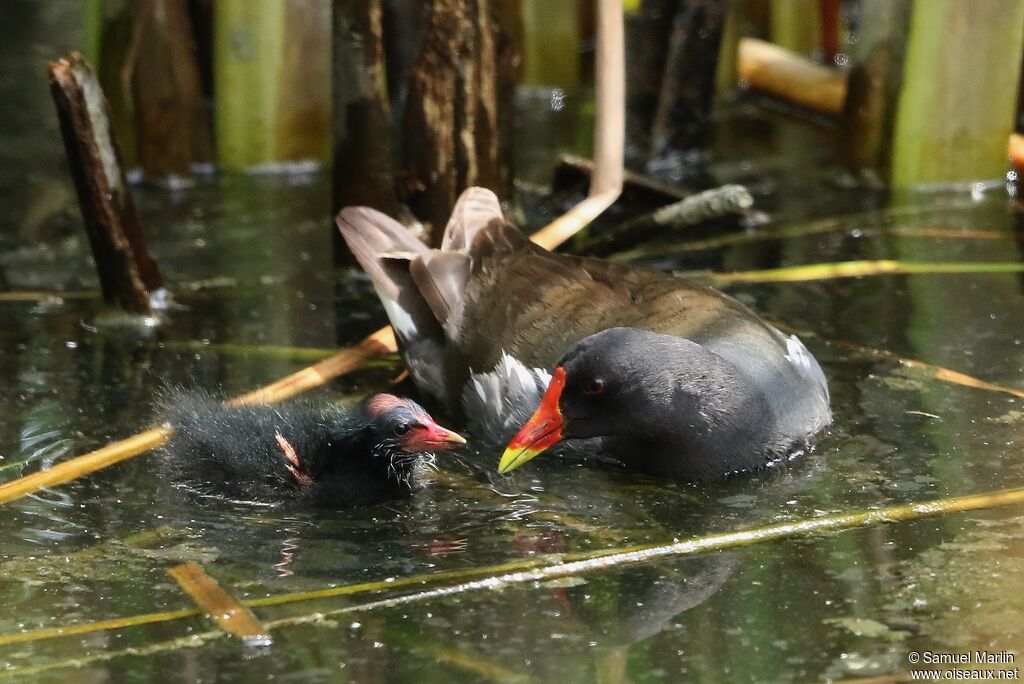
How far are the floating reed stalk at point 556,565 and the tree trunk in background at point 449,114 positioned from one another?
1.95 meters

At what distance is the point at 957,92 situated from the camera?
209 inches

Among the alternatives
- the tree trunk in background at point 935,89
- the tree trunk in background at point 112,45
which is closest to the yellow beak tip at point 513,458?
the tree trunk in background at point 112,45

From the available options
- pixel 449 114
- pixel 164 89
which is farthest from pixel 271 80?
pixel 449 114

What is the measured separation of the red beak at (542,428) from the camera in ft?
10.5

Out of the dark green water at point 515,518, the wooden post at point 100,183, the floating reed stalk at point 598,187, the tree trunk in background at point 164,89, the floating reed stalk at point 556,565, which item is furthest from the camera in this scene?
the tree trunk in background at point 164,89

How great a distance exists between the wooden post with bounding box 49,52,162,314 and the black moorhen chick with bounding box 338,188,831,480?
0.59 m

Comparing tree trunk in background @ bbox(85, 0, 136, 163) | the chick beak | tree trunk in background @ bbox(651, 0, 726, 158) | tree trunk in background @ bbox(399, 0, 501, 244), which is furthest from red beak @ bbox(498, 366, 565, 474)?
tree trunk in background @ bbox(651, 0, 726, 158)

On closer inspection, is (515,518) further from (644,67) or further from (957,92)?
(644,67)

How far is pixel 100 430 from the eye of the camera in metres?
3.54

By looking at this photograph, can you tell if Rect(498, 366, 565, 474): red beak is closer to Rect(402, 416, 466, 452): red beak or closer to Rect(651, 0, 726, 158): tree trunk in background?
Rect(402, 416, 466, 452): red beak

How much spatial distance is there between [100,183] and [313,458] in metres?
1.31

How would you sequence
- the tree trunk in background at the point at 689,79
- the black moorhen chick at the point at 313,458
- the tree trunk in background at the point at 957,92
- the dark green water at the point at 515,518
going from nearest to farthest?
the dark green water at the point at 515,518
the black moorhen chick at the point at 313,458
the tree trunk in background at the point at 957,92
the tree trunk in background at the point at 689,79

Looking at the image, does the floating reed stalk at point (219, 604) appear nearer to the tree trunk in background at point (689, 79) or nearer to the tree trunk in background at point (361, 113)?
the tree trunk in background at point (361, 113)

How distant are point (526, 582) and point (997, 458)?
1149 mm
